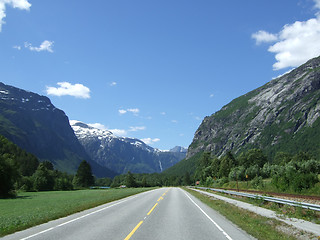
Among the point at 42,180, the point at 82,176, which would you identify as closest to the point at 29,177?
the point at 42,180

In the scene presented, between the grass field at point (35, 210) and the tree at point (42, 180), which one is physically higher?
the tree at point (42, 180)

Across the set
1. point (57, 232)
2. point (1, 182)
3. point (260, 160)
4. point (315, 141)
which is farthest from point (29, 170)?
point (315, 141)

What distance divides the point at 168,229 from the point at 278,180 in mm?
31328

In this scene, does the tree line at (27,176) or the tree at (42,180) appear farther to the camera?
the tree at (42,180)

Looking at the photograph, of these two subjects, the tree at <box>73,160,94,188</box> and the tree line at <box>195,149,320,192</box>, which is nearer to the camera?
the tree line at <box>195,149,320,192</box>

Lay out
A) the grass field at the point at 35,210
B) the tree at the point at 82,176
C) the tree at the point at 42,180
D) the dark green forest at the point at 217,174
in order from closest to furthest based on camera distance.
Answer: the grass field at the point at 35,210, the dark green forest at the point at 217,174, the tree at the point at 42,180, the tree at the point at 82,176

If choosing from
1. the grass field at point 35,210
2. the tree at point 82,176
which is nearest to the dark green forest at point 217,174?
the tree at point 82,176

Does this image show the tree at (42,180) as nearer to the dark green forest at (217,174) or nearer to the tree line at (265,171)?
the dark green forest at (217,174)

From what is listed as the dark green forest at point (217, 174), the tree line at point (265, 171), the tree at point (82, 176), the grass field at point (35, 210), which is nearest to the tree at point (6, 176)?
the dark green forest at point (217, 174)

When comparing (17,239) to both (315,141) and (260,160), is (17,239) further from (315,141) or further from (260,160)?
(315,141)

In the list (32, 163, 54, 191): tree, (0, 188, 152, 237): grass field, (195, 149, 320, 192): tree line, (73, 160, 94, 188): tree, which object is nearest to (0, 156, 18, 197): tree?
(0, 188, 152, 237): grass field

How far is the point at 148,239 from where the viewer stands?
398 inches

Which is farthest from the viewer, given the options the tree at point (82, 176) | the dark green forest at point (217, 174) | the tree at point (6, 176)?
the tree at point (82, 176)

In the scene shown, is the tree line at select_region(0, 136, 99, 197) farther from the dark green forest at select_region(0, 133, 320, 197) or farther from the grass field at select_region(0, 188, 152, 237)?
the grass field at select_region(0, 188, 152, 237)
